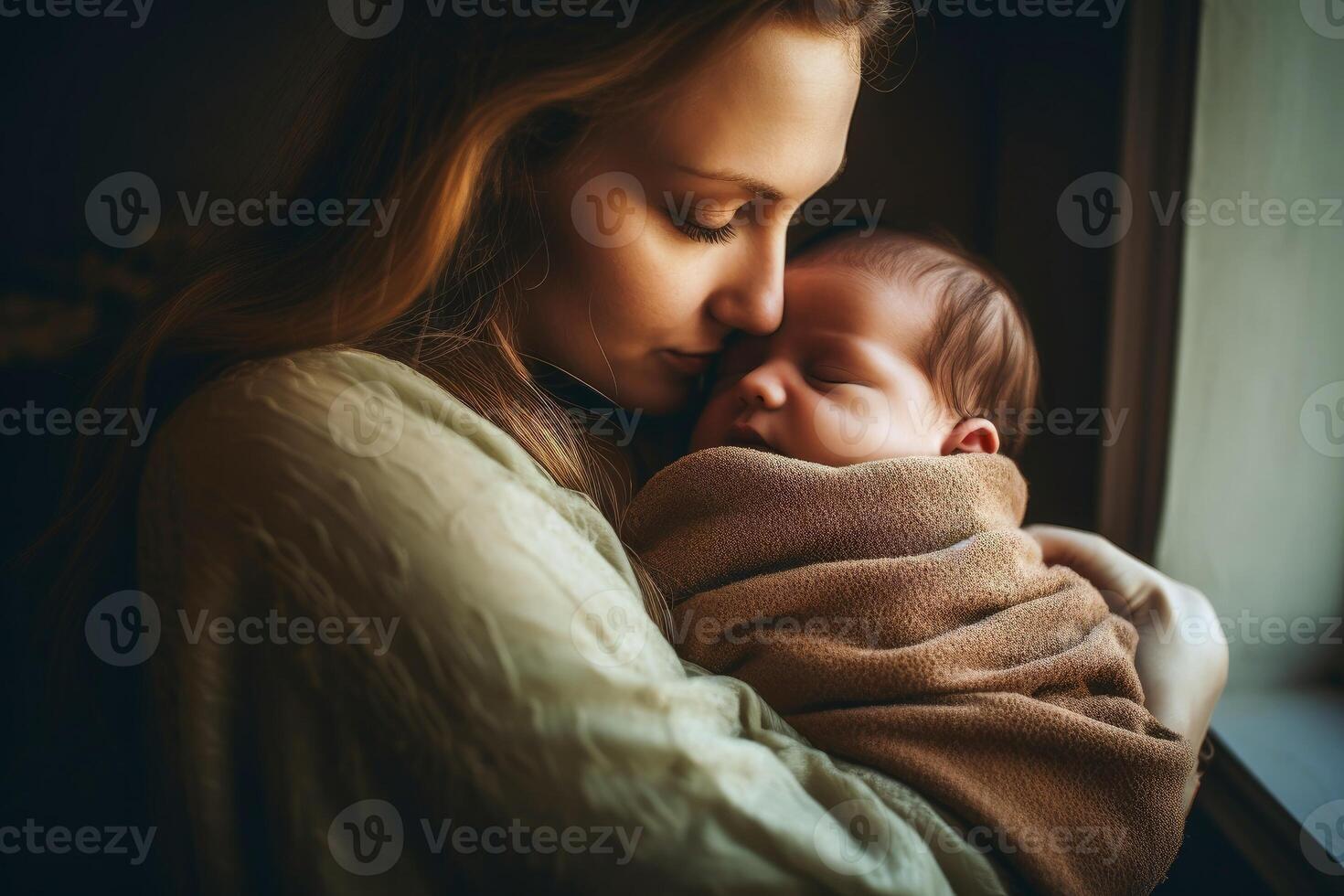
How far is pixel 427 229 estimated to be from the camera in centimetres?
75

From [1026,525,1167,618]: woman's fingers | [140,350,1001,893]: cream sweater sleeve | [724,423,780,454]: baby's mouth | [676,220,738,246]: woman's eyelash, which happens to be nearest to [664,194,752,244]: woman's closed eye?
[676,220,738,246]: woman's eyelash

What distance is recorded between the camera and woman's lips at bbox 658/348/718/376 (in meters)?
0.95

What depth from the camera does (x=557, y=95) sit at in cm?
74

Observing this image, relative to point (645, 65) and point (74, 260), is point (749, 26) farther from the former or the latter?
point (74, 260)

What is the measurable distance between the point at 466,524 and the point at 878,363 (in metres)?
0.55

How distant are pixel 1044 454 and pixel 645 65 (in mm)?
1018

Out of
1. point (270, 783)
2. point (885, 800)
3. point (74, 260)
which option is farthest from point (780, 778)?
point (74, 260)

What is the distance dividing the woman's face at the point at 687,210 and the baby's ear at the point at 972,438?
26 centimetres

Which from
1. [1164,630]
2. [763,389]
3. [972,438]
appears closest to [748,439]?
[763,389]

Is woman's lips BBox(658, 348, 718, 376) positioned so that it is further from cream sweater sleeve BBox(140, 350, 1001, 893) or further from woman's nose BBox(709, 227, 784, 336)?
cream sweater sleeve BBox(140, 350, 1001, 893)

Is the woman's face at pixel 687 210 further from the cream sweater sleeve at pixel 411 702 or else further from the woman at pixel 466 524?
the cream sweater sleeve at pixel 411 702

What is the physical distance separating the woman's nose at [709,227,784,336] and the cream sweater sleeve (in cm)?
39

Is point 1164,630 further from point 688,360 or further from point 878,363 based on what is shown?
point 688,360

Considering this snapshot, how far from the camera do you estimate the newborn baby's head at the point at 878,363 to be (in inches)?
36.7
